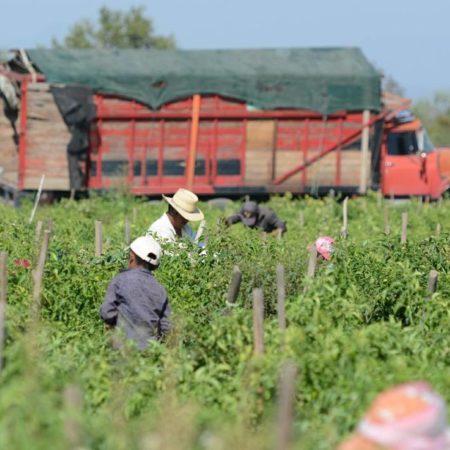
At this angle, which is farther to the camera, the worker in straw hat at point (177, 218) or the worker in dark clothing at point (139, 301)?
the worker in straw hat at point (177, 218)

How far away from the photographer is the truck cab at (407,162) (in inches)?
1136

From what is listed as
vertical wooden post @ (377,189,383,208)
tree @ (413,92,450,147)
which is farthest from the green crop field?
tree @ (413,92,450,147)

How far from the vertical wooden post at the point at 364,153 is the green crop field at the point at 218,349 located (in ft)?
44.5

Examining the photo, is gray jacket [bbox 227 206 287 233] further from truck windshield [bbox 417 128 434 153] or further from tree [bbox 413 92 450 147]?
tree [bbox 413 92 450 147]

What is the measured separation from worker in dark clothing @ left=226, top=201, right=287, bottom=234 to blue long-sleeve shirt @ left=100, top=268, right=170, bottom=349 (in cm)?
837

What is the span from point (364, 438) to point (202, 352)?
10.5ft

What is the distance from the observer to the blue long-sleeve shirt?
396 inches

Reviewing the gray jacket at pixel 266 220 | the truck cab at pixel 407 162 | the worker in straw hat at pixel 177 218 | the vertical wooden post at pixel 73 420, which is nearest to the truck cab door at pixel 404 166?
the truck cab at pixel 407 162

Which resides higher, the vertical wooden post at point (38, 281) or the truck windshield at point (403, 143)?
the truck windshield at point (403, 143)

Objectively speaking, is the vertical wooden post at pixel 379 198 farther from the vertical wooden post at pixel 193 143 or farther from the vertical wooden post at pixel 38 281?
the vertical wooden post at pixel 38 281

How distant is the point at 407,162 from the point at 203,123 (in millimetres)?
4665

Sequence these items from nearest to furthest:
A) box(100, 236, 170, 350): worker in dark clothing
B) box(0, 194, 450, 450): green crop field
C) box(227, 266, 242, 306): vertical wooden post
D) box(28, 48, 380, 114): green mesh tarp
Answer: box(0, 194, 450, 450): green crop field → box(100, 236, 170, 350): worker in dark clothing → box(227, 266, 242, 306): vertical wooden post → box(28, 48, 380, 114): green mesh tarp

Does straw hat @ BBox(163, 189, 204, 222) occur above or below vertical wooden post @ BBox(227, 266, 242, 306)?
above

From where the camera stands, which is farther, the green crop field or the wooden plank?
the wooden plank
